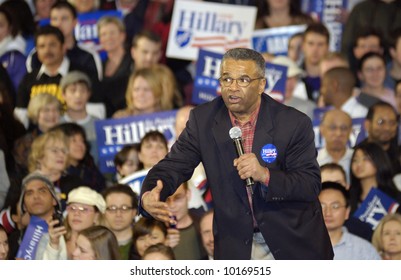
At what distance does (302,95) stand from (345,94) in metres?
0.38

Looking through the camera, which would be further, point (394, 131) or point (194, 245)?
point (394, 131)

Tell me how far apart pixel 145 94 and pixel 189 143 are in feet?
13.3

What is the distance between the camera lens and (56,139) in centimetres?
1011

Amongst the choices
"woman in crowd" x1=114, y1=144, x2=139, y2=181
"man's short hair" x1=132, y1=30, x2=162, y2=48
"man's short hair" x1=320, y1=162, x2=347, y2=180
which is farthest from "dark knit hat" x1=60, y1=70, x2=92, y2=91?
"man's short hair" x1=320, y1=162, x2=347, y2=180

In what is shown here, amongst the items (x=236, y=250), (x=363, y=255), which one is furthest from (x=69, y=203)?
(x=236, y=250)

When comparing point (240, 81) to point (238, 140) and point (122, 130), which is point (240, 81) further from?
point (122, 130)

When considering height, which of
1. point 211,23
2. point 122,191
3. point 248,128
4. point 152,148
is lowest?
point 122,191

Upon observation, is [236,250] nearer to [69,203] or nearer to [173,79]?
[69,203]

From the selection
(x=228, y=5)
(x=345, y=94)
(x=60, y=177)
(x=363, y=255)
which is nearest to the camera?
(x=363, y=255)

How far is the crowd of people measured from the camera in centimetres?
664

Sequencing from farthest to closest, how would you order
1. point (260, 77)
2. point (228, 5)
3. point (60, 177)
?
1. point (228, 5)
2. point (60, 177)
3. point (260, 77)

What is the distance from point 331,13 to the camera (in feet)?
39.2

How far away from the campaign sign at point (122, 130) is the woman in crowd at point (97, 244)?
2.03 metres

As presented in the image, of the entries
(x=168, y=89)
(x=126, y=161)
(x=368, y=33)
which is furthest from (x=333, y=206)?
(x=368, y=33)
